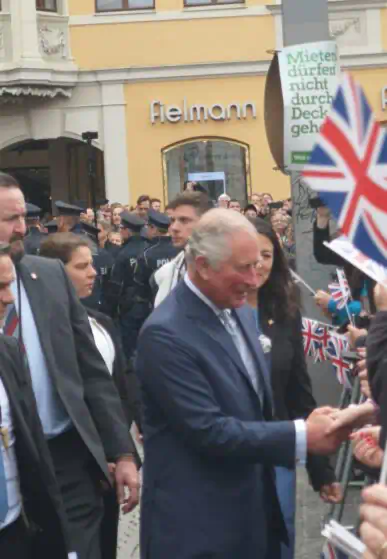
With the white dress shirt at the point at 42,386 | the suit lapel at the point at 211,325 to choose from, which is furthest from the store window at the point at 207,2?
the suit lapel at the point at 211,325

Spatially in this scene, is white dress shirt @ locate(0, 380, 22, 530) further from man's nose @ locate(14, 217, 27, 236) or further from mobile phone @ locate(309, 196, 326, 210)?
mobile phone @ locate(309, 196, 326, 210)

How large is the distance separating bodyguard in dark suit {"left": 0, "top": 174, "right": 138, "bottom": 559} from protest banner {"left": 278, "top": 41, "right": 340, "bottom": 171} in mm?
3521

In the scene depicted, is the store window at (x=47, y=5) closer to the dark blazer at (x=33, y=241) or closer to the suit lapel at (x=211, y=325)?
the dark blazer at (x=33, y=241)

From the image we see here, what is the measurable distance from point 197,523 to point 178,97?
81.1 ft

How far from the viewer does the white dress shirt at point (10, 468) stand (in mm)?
4386

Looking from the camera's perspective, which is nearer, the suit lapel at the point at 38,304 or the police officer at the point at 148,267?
the suit lapel at the point at 38,304

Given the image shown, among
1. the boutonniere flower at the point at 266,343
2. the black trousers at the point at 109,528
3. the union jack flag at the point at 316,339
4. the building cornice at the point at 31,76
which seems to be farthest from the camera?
the building cornice at the point at 31,76

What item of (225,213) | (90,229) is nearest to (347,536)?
(225,213)

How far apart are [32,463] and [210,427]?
725mm

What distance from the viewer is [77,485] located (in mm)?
5000

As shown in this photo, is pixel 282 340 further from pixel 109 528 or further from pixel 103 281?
pixel 103 281

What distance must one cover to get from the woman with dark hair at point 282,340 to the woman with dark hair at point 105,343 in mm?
702

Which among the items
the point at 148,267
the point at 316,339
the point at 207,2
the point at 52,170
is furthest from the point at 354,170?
the point at 52,170

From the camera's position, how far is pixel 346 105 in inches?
141
